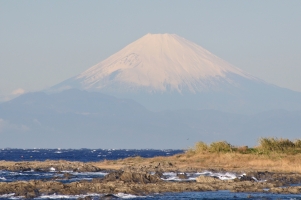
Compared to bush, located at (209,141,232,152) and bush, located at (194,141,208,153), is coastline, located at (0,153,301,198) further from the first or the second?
bush, located at (194,141,208,153)

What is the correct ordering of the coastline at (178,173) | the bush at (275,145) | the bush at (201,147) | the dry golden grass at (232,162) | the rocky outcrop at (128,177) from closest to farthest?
the coastline at (178,173), the rocky outcrop at (128,177), the dry golden grass at (232,162), the bush at (275,145), the bush at (201,147)

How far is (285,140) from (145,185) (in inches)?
1053

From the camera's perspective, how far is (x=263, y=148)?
61000mm

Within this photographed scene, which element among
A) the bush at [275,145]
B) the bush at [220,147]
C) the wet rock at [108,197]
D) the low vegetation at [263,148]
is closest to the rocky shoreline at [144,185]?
the wet rock at [108,197]

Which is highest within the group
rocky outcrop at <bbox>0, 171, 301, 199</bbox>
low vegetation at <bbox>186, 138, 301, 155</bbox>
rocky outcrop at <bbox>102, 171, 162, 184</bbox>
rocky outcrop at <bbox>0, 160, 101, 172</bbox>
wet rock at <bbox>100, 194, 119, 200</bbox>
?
low vegetation at <bbox>186, 138, 301, 155</bbox>

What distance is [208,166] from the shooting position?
55719 mm

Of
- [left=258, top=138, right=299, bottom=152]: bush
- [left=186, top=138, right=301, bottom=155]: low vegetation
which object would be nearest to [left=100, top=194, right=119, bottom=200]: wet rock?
[left=186, top=138, right=301, bottom=155]: low vegetation

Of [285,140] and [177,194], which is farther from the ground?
[285,140]

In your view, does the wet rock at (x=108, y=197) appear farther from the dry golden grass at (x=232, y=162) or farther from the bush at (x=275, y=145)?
the bush at (x=275, y=145)

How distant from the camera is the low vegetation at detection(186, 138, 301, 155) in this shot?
6022cm

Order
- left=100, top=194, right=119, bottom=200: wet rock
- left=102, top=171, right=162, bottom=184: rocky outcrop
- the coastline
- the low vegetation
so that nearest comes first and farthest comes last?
left=100, top=194, right=119, bottom=200: wet rock → the coastline → left=102, top=171, right=162, bottom=184: rocky outcrop → the low vegetation

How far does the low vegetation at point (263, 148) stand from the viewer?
60.2 metres

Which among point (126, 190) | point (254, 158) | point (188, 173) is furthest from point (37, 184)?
point (254, 158)

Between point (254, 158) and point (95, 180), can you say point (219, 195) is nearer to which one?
point (95, 180)
